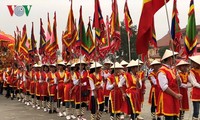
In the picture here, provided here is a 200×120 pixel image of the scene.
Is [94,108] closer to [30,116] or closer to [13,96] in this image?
[30,116]

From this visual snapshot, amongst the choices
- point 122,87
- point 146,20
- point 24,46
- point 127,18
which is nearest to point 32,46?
point 24,46

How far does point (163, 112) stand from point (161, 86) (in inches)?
22.7

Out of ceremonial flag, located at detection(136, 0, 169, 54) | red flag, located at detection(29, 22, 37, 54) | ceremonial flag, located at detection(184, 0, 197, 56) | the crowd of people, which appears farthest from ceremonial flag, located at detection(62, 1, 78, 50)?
ceremonial flag, located at detection(136, 0, 169, 54)

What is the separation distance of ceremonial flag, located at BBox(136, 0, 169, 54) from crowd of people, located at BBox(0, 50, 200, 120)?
533mm

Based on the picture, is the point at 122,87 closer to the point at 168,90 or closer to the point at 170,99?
the point at 170,99

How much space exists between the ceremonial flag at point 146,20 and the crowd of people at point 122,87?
0.53 meters

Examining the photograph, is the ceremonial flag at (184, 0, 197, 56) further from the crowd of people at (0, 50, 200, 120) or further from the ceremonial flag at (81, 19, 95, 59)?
the ceremonial flag at (81, 19, 95, 59)

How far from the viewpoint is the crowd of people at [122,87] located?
22.7ft

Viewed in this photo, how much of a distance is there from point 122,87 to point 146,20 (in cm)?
289

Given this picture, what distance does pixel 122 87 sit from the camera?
368 inches

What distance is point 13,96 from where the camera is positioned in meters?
20.9

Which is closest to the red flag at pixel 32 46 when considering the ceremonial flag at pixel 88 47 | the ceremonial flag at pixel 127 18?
the ceremonial flag at pixel 88 47

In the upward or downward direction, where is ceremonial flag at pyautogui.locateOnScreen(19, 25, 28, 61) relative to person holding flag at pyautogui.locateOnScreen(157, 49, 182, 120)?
upward

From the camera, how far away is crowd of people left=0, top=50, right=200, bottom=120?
6922mm
